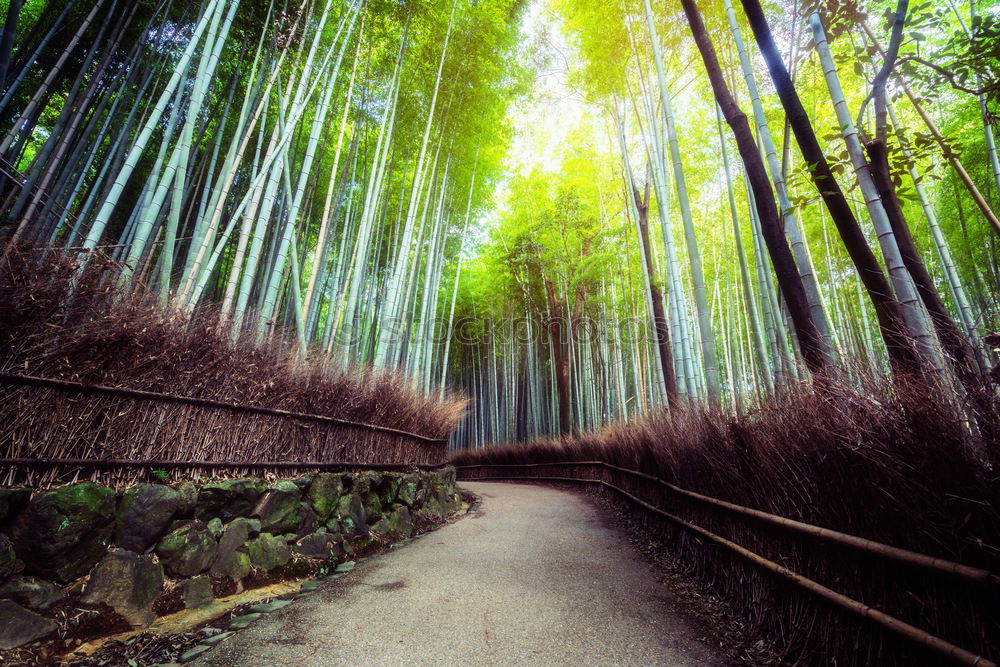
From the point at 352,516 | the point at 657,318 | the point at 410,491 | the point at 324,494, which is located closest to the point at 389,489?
the point at 410,491

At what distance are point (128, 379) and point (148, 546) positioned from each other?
2.48ft

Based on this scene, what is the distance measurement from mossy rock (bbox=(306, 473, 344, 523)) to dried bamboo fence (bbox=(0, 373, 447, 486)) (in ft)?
0.34

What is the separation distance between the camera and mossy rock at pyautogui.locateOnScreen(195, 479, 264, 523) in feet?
6.61

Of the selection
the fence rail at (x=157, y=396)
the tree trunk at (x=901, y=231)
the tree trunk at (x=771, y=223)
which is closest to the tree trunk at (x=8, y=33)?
the fence rail at (x=157, y=396)

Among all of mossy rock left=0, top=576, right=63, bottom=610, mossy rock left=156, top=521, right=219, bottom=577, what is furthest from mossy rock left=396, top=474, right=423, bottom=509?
mossy rock left=0, top=576, right=63, bottom=610

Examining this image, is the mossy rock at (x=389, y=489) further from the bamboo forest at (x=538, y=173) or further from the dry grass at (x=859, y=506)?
the dry grass at (x=859, y=506)

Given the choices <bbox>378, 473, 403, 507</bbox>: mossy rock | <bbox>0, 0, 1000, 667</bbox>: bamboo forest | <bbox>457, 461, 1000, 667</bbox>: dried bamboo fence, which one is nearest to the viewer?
<bbox>457, 461, 1000, 667</bbox>: dried bamboo fence

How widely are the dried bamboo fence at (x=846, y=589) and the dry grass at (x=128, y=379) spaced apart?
266 centimetres

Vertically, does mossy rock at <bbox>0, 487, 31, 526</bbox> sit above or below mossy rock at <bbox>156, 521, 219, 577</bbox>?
above

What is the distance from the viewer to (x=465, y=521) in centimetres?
439

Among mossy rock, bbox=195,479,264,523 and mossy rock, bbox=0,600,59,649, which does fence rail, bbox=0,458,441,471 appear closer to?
mossy rock, bbox=195,479,264,523

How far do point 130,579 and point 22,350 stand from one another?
101 cm

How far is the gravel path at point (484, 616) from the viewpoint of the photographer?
5.16 feet

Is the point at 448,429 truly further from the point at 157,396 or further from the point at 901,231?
the point at 901,231
